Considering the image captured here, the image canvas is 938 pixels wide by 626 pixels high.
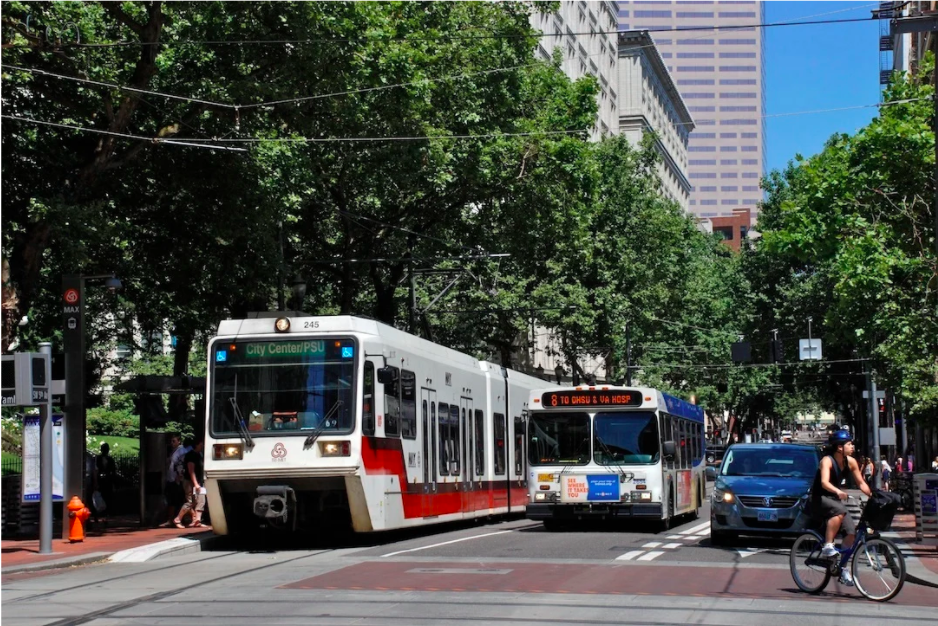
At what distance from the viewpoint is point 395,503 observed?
19.3m

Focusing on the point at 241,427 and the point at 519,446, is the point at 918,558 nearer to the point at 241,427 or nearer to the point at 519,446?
the point at 241,427

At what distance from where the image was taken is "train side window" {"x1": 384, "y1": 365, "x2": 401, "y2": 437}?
18688 millimetres

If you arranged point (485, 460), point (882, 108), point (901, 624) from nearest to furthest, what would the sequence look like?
point (901, 624) < point (485, 460) < point (882, 108)

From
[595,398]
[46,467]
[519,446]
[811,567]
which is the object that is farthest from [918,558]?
[46,467]

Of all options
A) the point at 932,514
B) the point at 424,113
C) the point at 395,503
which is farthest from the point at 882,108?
the point at 395,503

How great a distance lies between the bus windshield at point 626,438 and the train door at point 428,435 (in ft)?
9.74

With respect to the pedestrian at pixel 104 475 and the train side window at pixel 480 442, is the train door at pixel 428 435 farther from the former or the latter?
the pedestrian at pixel 104 475

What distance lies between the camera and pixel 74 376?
22.3 m

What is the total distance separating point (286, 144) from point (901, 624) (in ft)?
48.4

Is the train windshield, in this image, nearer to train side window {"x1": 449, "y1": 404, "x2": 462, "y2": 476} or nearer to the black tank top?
train side window {"x1": 449, "y1": 404, "x2": 462, "y2": 476}

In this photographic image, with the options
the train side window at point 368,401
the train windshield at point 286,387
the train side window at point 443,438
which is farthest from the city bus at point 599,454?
the train windshield at point 286,387

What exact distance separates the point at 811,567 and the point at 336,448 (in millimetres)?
6971

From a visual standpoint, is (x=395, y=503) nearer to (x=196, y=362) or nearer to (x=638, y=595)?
(x=638, y=595)

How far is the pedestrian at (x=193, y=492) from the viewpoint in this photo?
23750 mm
